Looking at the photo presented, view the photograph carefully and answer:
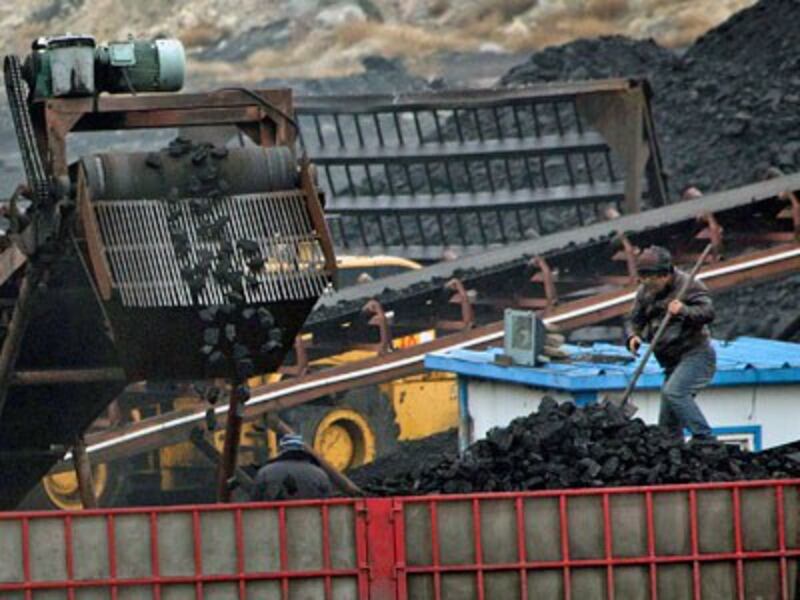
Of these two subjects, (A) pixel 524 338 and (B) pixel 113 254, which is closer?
(B) pixel 113 254

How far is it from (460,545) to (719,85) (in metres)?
25.3

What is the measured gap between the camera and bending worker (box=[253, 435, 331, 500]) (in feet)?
40.9

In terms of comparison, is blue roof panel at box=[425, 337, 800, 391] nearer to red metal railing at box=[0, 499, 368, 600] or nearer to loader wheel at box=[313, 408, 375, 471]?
loader wheel at box=[313, 408, 375, 471]

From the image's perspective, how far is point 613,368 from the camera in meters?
16.0

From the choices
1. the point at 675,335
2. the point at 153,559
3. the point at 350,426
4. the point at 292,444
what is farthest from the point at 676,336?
the point at 350,426

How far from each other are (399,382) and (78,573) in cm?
1241

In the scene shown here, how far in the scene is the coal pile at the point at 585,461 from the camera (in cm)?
1132

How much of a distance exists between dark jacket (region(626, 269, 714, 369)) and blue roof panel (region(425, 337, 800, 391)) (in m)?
1.20

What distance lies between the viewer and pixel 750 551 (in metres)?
10.0

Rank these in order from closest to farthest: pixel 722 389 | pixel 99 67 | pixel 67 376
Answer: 1. pixel 99 67
2. pixel 67 376
3. pixel 722 389

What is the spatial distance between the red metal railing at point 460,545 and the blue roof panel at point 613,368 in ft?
18.4

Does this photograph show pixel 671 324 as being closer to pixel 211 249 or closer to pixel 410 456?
pixel 211 249

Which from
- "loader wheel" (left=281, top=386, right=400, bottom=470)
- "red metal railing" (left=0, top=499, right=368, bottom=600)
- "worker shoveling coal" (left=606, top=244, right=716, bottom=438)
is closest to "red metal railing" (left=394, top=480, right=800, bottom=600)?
"red metal railing" (left=0, top=499, right=368, bottom=600)

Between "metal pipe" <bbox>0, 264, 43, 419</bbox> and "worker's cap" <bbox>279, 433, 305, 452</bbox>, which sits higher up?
"metal pipe" <bbox>0, 264, 43, 419</bbox>
